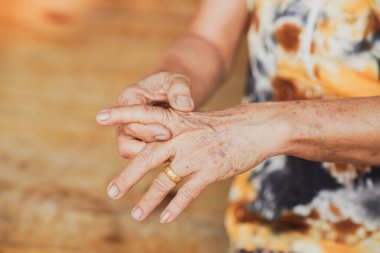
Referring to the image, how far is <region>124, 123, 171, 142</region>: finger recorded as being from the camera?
3.10 ft

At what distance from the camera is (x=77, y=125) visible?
7.08 feet

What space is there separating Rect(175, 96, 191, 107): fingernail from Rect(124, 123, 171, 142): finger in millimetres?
53

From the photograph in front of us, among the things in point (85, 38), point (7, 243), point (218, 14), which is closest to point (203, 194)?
point (7, 243)

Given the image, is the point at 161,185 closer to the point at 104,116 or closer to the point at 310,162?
the point at 104,116

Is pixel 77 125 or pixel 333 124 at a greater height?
pixel 77 125

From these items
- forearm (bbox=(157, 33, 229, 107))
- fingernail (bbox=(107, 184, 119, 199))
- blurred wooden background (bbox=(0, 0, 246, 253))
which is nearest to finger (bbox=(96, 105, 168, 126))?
fingernail (bbox=(107, 184, 119, 199))

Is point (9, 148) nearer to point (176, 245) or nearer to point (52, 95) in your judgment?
point (52, 95)

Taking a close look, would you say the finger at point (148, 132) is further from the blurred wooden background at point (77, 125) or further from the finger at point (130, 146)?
the blurred wooden background at point (77, 125)

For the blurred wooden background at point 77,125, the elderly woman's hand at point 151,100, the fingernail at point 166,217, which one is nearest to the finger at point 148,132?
the elderly woman's hand at point 151,100

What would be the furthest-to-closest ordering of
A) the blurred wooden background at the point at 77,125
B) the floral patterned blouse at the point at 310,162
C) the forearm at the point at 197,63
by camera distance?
1. the blurred wooden background at the point at 77,125
2. the forearm at the point at 197,63
3. the floral patterned blouse at the point at 310,162

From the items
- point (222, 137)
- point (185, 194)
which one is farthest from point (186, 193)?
point (222, 137)

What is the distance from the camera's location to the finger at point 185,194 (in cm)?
93

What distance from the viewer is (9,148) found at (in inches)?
79.5

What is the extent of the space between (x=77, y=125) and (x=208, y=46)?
3.32 feet
